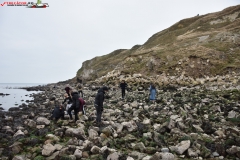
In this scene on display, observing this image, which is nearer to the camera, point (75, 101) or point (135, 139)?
point (135, 139)

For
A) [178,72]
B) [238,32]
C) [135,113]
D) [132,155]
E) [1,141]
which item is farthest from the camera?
[238,32]

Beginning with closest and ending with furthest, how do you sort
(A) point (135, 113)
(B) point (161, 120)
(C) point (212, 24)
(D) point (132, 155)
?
(D) point (132, 155) → (B) point (161, 120) → (A) point (135, 113) → (C) point (212, 24)

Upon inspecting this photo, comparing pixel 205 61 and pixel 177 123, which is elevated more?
pixel 205 61

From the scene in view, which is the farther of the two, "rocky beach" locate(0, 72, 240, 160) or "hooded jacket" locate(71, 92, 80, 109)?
"hooded jacket" locate(71, 92, 80, 109)

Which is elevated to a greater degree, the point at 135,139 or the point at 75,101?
the point at 75,101

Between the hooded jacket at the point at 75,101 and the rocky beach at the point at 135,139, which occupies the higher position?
the hooded jacket at the point at 75,101

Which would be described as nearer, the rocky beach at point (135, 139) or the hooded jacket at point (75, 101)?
the rocky beach at point (135, 139)

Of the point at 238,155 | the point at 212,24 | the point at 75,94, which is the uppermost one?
the point at 212,24

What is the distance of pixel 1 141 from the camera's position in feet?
32.5

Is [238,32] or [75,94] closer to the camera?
[75,94]

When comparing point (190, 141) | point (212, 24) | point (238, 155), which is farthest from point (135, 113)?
point (212, 24)

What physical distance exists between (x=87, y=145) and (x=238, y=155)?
539 centimetres

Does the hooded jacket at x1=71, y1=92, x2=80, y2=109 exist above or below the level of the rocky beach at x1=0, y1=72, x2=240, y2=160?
above

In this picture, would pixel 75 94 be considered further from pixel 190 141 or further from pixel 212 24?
pixel 212 24
